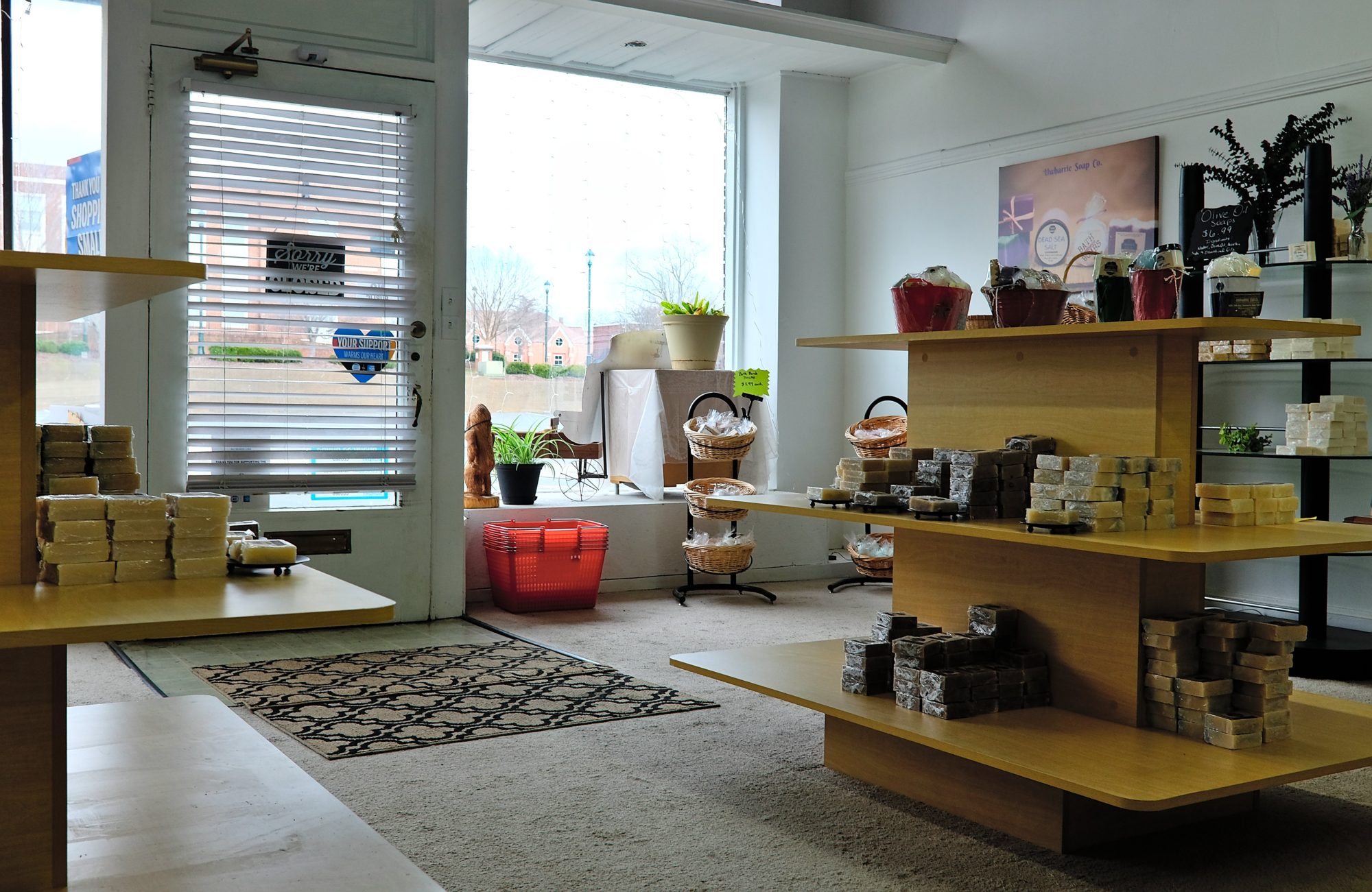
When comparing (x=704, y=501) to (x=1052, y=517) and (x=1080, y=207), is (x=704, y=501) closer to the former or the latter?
(x=1080, y=207)

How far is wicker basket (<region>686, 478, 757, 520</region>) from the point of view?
6.42m

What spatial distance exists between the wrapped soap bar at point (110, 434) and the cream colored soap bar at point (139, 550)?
0.49 meters

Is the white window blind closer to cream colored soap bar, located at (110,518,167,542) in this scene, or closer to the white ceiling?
the white ceiling

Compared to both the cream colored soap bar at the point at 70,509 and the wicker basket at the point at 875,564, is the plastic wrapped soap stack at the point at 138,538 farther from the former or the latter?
the wicker basket at the point at 875,564

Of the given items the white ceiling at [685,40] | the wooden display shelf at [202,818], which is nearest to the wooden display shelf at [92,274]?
the wooden display shelf at [202,818]

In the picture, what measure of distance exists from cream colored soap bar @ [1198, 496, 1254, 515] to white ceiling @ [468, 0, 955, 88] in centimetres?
441

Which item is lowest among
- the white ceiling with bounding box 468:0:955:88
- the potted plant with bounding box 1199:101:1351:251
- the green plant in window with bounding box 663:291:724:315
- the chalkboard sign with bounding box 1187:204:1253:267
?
the green plant in window with bounding box 663:291:724:315

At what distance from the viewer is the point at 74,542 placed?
6.26 feet

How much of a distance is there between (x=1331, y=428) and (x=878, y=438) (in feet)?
7.88

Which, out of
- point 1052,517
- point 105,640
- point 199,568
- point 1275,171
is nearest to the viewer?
point 105,640

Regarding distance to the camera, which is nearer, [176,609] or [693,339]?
[176,609]

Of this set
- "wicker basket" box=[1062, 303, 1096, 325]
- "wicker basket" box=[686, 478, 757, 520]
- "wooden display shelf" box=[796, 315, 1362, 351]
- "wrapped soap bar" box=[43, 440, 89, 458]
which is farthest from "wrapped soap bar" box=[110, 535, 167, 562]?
"wicker basket" box=[686, 478, 757, 520]

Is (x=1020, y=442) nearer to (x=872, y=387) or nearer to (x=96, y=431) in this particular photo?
(x=96, y=431)

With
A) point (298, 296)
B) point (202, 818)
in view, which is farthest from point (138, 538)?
point (298, 296)
